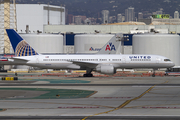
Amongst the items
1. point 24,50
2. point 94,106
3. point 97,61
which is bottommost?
point 94,106

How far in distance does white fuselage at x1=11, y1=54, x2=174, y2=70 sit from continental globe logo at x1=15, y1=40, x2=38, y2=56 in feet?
5.28

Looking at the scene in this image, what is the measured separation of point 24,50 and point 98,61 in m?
17.1

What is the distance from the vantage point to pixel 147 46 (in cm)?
9362

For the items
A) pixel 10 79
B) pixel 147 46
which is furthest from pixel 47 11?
pixel 10 79

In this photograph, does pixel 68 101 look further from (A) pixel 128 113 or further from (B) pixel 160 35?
(B) pixel 160 35

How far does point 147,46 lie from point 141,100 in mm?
62370

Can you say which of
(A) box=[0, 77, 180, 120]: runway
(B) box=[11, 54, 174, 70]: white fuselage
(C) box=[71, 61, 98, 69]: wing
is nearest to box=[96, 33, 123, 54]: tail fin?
(B) box=[11, 54, 174, 70]: white fuselage

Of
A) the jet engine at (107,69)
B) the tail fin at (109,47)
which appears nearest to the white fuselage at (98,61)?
the jet engine at (107,69)

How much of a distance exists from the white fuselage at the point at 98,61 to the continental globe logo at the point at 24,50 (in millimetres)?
1610

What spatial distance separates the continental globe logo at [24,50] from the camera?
7078cm

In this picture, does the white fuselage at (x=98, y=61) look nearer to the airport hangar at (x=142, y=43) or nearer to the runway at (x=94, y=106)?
the runway at (x=94, y=106)

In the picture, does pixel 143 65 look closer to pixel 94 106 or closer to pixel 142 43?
pixel 142 43

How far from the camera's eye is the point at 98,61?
220ft

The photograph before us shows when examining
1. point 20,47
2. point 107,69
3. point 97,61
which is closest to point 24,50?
point 20,47
